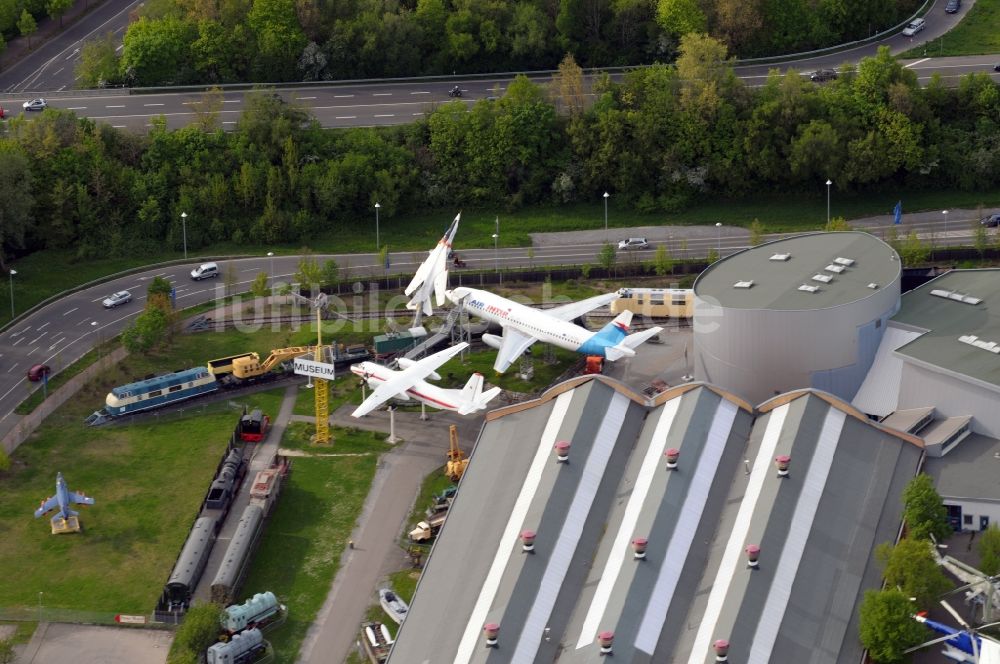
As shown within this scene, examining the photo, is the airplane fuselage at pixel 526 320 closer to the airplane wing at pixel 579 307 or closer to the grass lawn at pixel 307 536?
the airplane wing at pixel 579 307

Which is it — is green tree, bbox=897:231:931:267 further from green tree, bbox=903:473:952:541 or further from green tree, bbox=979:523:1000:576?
green tree, bbox=979:523:1000:576

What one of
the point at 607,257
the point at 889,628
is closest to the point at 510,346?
the point at 607,257

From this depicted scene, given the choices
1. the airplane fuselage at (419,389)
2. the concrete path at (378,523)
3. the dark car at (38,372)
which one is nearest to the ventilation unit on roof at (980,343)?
the concrete path at (378,523)

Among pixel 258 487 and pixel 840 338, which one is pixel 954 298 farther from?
pixel 258 487

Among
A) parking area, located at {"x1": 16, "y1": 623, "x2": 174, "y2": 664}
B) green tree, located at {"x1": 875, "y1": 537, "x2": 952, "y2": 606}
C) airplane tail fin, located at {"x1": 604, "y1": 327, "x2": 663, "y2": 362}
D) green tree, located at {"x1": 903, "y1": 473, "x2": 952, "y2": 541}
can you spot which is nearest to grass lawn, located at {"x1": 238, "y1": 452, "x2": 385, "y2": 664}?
parking area, located at {"x1": 16, "y1": 623, "x2": 174, "y2": 664}

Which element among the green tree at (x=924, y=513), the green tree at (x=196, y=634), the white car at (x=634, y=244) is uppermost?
the white car at (x=634, y=244)

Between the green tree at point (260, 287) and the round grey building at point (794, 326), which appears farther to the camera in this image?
the green tree at point (260, 287)

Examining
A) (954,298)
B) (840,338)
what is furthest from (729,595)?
(954,298)
